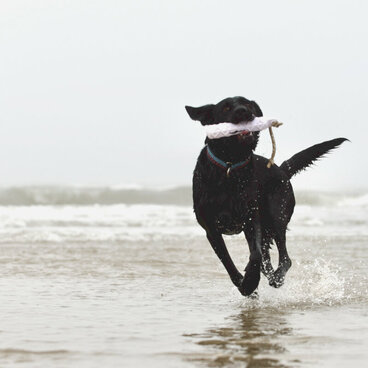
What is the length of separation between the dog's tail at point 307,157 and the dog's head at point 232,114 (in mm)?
1092

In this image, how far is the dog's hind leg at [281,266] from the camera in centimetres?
572

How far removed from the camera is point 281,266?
19.1 feet

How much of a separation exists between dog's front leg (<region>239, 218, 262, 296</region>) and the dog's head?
696 mm

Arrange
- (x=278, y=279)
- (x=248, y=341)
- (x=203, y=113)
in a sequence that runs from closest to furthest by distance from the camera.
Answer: (x=248, y=341), (x=203, y=113), (x=278, y=279)

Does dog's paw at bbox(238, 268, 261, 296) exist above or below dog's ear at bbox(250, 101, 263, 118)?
below

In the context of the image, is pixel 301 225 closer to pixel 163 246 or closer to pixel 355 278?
pixel 163 246

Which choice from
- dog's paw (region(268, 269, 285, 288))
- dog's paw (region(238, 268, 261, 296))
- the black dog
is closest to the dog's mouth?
the black dog

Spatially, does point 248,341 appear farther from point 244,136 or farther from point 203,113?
point 203,113

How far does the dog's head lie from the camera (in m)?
5.05

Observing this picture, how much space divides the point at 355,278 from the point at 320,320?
286 cm

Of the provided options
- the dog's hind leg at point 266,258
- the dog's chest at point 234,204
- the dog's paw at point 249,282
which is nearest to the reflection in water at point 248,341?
the dog's paw at point 249,282

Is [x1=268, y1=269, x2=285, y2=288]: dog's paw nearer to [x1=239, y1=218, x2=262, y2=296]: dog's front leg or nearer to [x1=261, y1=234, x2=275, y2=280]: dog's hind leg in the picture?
[x1=261, y1=234, x2=275, y2=280]: dog's hind leg

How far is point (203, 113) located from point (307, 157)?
156 cm

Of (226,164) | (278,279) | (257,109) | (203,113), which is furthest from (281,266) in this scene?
(203,113)
